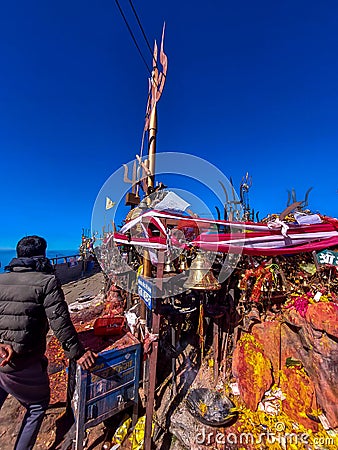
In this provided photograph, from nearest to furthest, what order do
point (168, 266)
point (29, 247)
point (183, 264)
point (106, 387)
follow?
point (29, 247) < point (106, 387) < point (168, 266) < point (183, 264)

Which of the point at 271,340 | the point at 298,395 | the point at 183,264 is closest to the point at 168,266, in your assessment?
the point at 183,264

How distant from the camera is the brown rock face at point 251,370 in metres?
3.77

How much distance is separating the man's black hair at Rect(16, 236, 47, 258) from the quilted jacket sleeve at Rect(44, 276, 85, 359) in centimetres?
44

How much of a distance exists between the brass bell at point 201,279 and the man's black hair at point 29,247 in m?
2.04

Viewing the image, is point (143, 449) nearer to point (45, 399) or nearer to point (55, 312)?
point (45, 399)

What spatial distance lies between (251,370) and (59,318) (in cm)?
363

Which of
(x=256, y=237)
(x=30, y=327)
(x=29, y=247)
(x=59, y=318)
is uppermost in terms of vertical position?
(x=256, y=237)

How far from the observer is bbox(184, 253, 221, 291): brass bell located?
2.93 metres

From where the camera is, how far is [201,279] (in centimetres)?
303

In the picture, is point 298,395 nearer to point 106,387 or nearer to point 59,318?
point 106,387

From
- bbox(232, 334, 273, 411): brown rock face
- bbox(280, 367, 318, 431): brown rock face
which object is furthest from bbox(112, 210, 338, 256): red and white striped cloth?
bbox(280, 367, 318, 431): brown rock face

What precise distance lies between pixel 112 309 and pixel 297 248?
7.35 m

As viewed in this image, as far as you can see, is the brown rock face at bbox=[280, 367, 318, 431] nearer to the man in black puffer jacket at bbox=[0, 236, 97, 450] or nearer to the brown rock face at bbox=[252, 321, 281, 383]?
the brown rock face at bbox=[252, 321, 281, 383]

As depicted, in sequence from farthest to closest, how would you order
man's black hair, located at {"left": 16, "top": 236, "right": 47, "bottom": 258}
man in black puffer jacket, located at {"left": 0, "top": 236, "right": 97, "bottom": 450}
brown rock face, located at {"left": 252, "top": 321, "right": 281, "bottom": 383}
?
brown rock face, located at {"left": 252, "top": 321, "right": 281, "bottom": 383}
man's black hair, located at {"left": 16, "top": 236, "right": 47, "bottom": 258}
man in black puffer jacket, located at {"left": 0, "top": 236, "right": 97, "bottom": 450}
